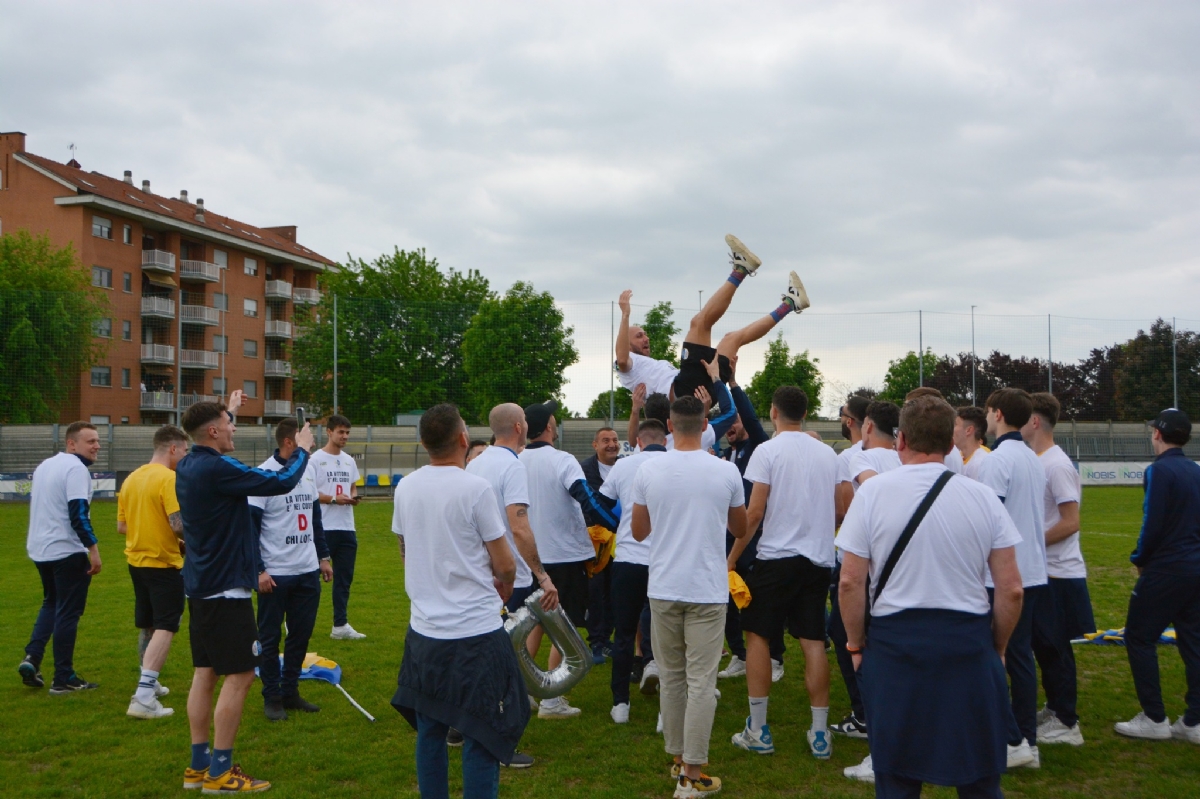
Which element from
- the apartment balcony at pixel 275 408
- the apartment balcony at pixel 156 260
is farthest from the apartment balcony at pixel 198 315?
the apartment balcony at pixel 275 408

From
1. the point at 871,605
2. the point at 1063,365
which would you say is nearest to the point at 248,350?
the point at 1063,365

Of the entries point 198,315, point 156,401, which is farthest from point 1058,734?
point 198,315

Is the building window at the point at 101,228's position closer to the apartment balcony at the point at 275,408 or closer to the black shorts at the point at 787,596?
the apartment balcony at the point at 275,408

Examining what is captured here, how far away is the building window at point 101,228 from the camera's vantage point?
46.7 m

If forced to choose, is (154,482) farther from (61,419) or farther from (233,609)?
(61,419)

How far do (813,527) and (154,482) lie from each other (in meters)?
4.79

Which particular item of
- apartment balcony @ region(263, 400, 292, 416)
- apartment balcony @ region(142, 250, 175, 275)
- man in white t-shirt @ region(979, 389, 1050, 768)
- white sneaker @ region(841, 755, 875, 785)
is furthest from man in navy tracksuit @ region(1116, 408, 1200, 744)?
apartment balcony @ region(263, 400, 292, 416)

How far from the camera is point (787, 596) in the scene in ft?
18.0

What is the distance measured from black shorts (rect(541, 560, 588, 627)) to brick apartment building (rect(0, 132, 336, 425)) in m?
40.5

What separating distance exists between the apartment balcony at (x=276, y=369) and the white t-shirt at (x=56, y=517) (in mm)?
53068

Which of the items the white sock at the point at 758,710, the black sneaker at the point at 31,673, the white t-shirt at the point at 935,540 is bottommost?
the black sneaker at the point at 31,673

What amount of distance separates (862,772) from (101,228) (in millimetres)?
52043

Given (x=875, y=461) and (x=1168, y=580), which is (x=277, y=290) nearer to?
(x=875, y=461)

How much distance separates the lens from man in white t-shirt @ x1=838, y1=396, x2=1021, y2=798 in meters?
3.18
